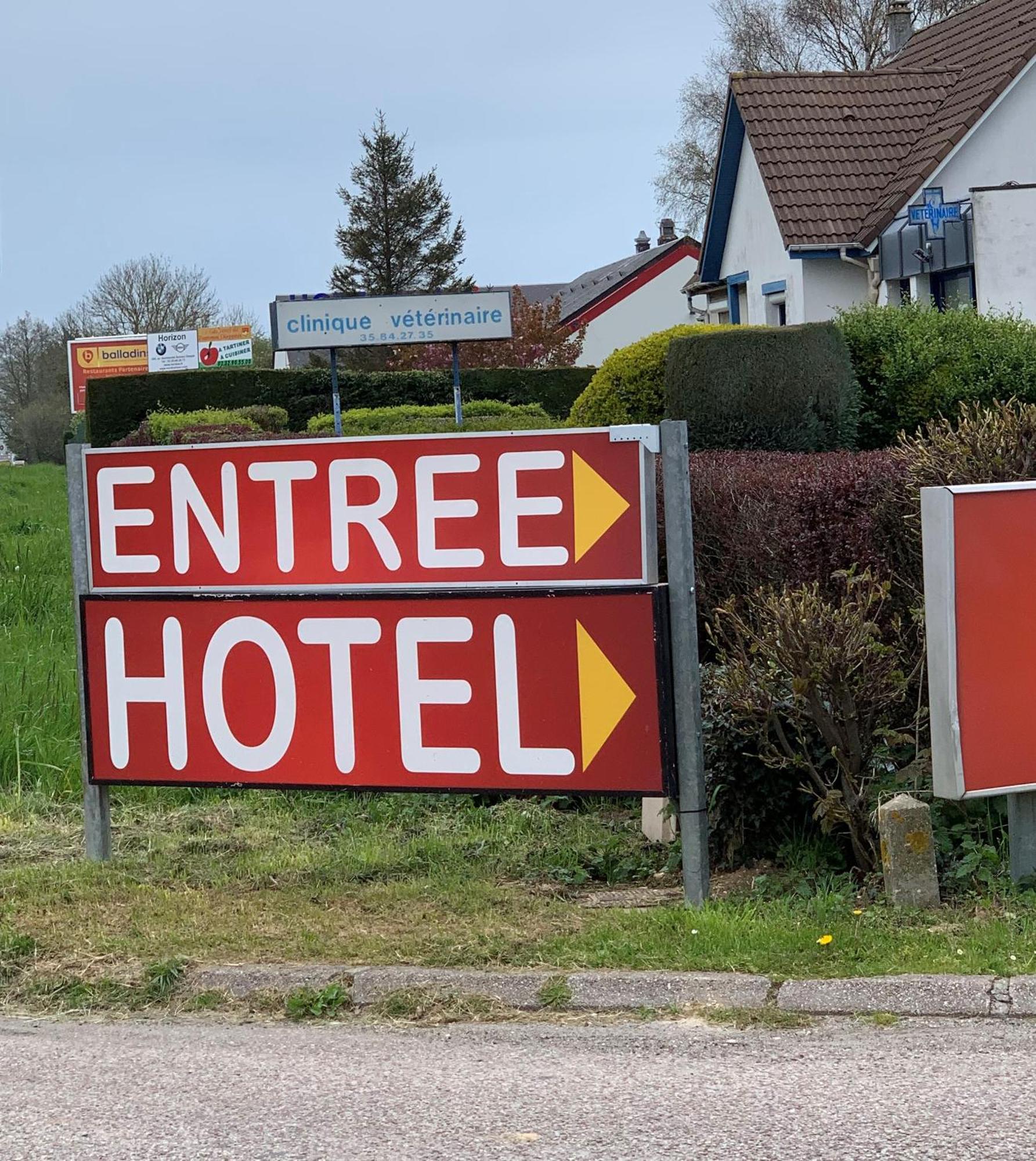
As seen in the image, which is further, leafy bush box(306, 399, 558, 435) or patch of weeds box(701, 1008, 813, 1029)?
leafy bush box(306, 399, 558, 435)

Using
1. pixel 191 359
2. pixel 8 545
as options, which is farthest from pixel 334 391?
pixel 191 359

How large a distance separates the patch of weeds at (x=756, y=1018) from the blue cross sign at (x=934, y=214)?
1996cm

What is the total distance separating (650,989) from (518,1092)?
0.78m

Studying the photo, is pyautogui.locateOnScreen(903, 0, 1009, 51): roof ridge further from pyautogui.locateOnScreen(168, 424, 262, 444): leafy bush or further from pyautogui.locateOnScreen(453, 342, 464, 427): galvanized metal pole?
pyautogui.locateOnScreen(168, 424, 262, 444): leafy bush

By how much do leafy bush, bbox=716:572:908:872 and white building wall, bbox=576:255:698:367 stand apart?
206ft

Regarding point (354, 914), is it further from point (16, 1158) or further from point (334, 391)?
Result: point (334, 391)

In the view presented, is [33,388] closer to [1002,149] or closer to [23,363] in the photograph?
[23,363]

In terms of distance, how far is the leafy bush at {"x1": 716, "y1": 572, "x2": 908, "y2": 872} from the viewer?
550 cm

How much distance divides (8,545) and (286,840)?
12.3 meters

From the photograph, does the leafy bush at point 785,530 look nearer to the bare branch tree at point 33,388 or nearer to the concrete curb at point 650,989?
the concrete curb at point 650,989

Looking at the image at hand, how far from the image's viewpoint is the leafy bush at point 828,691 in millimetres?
5496

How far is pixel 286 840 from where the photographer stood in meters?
6.66

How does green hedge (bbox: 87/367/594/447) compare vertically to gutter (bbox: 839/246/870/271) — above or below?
below

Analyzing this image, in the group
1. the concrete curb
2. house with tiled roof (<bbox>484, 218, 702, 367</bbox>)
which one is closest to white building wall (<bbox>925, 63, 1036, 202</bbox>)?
the concrete curb
